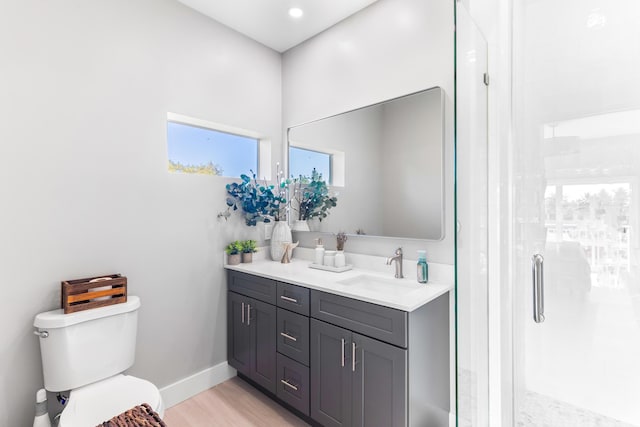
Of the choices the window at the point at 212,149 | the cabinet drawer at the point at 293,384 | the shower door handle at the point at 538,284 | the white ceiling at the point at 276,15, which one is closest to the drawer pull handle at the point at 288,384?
the cabinet drawer at the point at 293,384

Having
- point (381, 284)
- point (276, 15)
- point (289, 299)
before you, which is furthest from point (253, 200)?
point (276, 15)

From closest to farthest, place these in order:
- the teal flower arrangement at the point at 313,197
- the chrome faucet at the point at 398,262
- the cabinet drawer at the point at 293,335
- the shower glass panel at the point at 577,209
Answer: the shower glass panel at the point at 577,209
the cabinet drawer at the point at 293,335
the chrome faucet at the point at 398,262
the teal flower arrangement at the point at 313,197

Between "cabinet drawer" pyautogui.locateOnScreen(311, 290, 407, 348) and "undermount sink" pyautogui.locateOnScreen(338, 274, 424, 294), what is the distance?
0.67 feet

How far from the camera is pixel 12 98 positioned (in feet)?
4.69

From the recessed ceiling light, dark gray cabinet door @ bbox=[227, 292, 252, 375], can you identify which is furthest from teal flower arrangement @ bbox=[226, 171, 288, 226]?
the recessed ceiling light

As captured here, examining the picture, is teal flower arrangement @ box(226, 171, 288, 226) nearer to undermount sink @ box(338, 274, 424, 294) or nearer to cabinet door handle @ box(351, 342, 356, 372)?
undermount sink @ box(338, 274, 424, 294)

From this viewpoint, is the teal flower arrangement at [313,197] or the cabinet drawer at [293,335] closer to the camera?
the cabinet drawer at [293,335]

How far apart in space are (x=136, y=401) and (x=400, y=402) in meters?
1.18

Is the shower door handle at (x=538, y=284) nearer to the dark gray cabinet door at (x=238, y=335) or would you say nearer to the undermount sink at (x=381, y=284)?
the undermount sink at (x=381, y=284)

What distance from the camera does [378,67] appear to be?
203 centimetres

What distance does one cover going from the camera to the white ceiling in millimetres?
2045

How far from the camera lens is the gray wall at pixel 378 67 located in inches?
A: 68.9

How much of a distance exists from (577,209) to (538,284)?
30cm

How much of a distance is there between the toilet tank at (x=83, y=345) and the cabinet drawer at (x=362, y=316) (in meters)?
1.02
